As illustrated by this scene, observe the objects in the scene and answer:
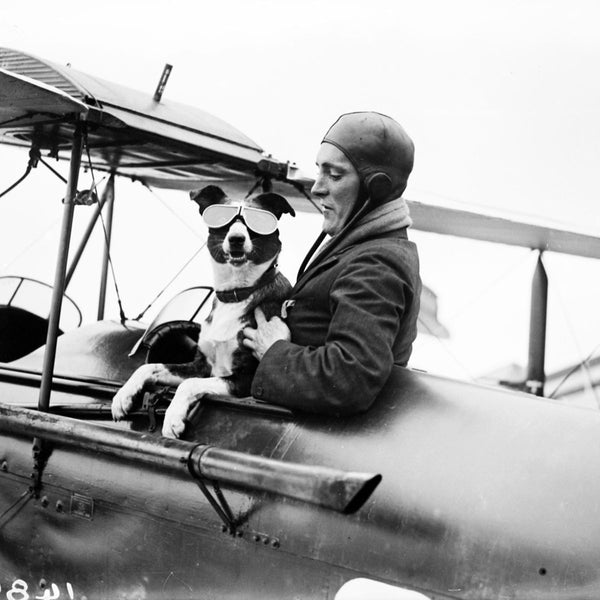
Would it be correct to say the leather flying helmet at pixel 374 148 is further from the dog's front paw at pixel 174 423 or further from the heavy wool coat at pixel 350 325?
the dog's front paw at pixel 174 423

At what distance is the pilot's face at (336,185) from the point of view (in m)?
3.26

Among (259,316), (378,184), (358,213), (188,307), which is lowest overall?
(188,307)

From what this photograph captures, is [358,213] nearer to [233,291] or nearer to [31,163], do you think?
[233,291]

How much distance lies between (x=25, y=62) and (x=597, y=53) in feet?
31.7

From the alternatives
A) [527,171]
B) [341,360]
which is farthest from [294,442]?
[527,171]

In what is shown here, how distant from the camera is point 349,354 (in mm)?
2824

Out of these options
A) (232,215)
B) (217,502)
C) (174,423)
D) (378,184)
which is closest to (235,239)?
(232,215)

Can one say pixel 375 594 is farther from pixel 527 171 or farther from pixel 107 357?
pixel 527 171

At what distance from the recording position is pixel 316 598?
8.81 feet

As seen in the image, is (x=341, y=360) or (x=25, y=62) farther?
(x=25, y=62)

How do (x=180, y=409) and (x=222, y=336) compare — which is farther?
(x=222, y=336)

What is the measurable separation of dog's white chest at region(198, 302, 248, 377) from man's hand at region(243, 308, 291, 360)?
0.29 ft

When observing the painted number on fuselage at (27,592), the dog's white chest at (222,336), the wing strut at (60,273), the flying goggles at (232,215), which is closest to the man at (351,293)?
the dog's white chest at (222,336)

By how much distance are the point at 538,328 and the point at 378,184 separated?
24.0 ft
